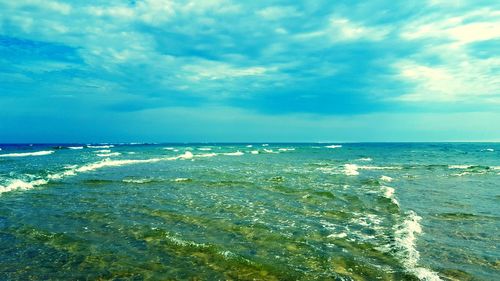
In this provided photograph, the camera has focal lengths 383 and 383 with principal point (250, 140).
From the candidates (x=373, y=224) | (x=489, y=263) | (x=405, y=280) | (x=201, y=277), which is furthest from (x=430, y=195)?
(x=201, y=277)

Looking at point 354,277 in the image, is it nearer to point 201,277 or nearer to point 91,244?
point 201,277

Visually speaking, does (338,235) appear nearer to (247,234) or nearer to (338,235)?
(338,235)

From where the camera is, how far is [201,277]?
7629 millimetres

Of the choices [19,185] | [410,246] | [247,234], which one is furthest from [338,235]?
[19,185]

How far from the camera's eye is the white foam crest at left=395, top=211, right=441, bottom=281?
7.83m

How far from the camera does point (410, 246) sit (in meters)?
9.73

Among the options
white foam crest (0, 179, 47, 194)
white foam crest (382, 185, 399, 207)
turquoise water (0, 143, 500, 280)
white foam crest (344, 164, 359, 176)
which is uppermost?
white foam crest (344, 164, 359, 176)

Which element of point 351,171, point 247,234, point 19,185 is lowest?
point 247,234

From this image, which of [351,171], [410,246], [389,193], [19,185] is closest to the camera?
[410,246]

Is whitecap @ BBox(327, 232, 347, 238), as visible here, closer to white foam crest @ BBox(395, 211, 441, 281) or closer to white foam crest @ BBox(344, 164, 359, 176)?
white foam crest @ BBox(395, 211, 441, 281)

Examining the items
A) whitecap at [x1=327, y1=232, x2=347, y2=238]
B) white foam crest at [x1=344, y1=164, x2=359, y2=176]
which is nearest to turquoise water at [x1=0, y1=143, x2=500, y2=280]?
whitecap at [x1=327, y1=232, x2=347, y2=238]

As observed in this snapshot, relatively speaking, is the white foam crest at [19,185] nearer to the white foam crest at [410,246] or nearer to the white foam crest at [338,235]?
the white foam crest at [338,235]

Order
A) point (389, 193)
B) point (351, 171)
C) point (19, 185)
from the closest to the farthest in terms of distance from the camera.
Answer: point (389, 193) < point (19, 185) < point (351, 171)

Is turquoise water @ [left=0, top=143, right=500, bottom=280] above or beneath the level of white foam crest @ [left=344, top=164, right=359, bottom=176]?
beneath
